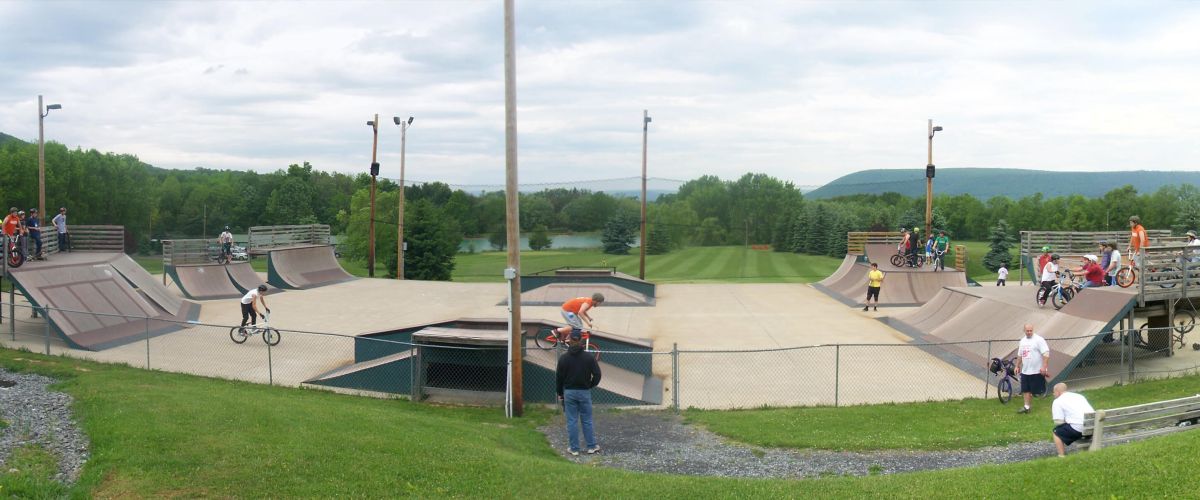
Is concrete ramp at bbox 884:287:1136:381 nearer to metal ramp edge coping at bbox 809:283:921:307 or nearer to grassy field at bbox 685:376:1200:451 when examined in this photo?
grassy field at bbox 685:376:1200:451

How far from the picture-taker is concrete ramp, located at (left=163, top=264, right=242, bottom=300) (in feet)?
99.8

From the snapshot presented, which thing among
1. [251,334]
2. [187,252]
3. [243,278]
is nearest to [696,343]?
[251,334]

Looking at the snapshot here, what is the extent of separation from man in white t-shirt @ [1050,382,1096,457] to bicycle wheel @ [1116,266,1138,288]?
9403mm

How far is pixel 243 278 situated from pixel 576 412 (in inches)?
1082

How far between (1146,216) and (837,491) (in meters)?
120

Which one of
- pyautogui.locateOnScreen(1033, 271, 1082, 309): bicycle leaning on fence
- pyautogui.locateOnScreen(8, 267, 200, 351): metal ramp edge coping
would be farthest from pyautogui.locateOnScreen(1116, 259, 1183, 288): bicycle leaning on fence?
pyautogui.locateOnScreen(8, 267, 200, 351): metal ramp edge coping

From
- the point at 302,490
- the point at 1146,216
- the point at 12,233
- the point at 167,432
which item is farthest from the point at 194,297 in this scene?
the point at 1146,216

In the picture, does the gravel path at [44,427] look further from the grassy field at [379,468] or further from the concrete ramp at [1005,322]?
the concrete ramp at [1005,322]

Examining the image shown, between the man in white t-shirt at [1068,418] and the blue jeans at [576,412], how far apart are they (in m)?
5.54

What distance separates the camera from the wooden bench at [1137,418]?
8.88 meters

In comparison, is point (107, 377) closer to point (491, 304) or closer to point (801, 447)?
point (801, 447)

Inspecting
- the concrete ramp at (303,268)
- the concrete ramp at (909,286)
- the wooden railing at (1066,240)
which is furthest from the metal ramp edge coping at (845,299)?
the concrete ramp at (303,268)

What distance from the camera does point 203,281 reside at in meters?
31.4

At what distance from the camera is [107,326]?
1967 centimetres
